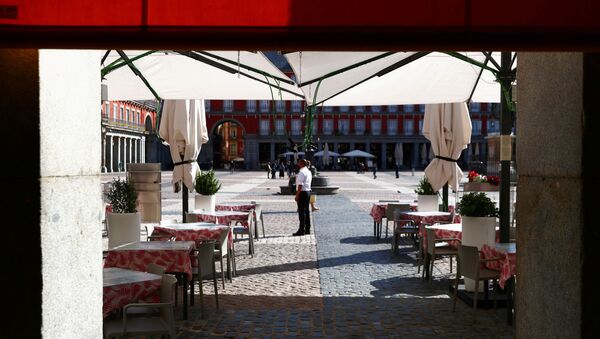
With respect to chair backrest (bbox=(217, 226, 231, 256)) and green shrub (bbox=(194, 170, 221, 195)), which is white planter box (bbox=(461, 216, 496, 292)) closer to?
chair backrest (bbox=(217, 226, 231, 256))

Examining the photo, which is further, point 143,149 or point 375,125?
point 375,125

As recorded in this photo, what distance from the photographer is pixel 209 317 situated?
641cm

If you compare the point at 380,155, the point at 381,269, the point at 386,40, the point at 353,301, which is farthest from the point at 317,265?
the point at 380,155

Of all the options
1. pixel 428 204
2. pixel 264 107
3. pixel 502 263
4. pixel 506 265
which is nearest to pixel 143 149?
pixel 264 107

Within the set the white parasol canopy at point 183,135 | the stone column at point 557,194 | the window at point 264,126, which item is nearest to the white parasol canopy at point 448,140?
the white parasol canopy at point 183,135

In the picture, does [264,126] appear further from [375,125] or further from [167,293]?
[167,293]

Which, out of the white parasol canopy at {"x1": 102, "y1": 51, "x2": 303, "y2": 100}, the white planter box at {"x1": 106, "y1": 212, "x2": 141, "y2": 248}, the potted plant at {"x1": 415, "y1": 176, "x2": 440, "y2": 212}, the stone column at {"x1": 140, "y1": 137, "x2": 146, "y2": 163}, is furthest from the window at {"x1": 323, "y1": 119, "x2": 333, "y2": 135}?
the white planter box at {"x1": 106, "y1": 212, "x2": 141, "y2": 248}

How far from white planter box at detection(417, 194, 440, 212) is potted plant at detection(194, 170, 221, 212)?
3404 mm

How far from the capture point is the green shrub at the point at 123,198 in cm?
891

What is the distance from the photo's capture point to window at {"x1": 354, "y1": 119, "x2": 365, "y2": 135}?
2862 inches

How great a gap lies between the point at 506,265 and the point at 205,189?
608 cm

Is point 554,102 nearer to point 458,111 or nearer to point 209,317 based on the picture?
point 209,317

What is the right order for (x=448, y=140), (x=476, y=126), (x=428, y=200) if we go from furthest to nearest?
(x=476, y=126), (x=428, y=200), (x=448, y=140)

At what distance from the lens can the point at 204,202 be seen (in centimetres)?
1095
